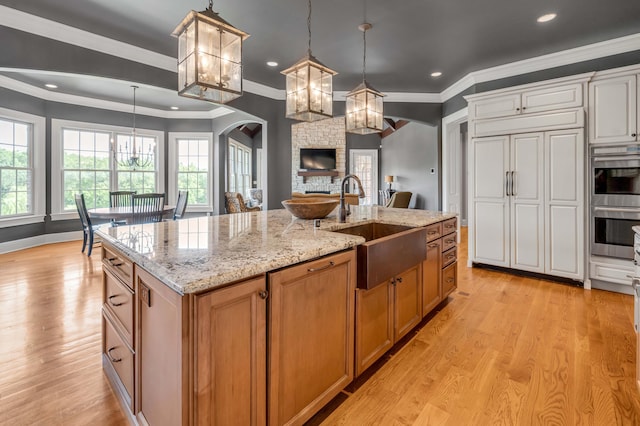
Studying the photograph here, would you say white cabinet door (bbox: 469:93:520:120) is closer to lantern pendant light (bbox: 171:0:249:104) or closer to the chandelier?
lantern pendant light (bbox: 171:0:249:104)

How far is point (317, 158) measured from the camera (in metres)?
6.74

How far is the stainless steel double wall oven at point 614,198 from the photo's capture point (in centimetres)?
325

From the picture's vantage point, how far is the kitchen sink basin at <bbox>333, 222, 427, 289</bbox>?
1717 millimetres

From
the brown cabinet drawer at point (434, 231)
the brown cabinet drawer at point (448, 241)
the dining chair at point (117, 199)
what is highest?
the dining chair at point (117, 199)

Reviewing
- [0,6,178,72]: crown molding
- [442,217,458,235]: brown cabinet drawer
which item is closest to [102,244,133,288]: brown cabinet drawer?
[442,217,458,235]: brown cabinet drawer

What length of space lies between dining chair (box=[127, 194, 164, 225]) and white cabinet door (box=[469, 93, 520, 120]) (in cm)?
456

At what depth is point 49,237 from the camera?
19.7ft

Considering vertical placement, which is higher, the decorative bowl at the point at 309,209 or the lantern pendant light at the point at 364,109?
the lantern pendant light at the point at 364,109

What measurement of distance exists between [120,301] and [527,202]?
4290mm

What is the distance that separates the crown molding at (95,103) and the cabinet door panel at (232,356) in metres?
5.27

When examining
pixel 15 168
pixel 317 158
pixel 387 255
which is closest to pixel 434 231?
pixel 387 255

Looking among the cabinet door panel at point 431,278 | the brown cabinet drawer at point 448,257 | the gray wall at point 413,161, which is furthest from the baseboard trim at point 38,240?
the gray wall at point 413,161

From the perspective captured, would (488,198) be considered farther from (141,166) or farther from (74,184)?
(74,184)

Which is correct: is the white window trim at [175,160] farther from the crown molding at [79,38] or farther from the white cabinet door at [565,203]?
the white cabinet door at [565,203]
